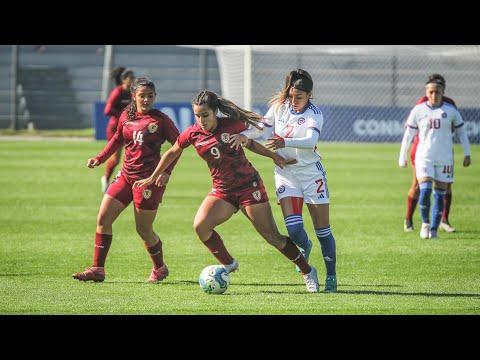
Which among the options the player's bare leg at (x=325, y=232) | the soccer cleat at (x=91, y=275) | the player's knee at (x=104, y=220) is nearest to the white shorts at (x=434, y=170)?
the player's bare leg at (x=325, y=232)

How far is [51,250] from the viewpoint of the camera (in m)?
12.5

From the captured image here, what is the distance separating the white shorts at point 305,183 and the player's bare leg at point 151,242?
140 centimetres

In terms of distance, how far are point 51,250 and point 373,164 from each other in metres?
15.1

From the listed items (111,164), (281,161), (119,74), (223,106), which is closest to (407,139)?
(281,161)

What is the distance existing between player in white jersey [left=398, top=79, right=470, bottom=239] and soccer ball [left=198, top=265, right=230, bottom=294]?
5044mm

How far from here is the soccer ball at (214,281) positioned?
9.42 m

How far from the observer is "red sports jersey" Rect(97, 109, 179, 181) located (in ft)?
32.9

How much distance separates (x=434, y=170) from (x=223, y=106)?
5400 mm

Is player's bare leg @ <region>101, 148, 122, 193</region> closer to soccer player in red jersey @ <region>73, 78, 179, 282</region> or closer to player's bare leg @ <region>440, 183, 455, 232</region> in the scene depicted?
player's bare leg @ <region>440, 183, 455, 232</region>

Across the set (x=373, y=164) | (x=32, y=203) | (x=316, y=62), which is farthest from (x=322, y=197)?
(x=316, y=62)

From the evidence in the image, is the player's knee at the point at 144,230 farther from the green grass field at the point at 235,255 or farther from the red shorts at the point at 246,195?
the red shorts at the point at 246,195

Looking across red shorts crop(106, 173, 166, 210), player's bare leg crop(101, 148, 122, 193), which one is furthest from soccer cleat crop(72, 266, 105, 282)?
player's bare leg crop(101, 148, 122, 193)

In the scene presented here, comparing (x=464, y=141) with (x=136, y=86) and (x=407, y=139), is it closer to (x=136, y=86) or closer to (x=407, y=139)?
(x=407, y=139)
